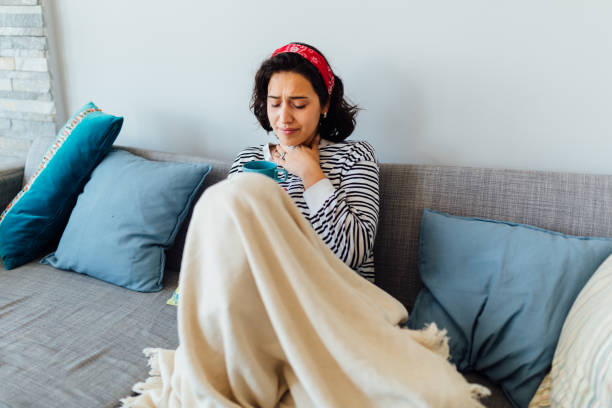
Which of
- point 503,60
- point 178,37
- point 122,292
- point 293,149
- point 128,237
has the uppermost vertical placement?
point 178,37

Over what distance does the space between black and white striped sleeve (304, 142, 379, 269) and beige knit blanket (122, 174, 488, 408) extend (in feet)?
0.97

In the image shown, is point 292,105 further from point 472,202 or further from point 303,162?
point 472,202

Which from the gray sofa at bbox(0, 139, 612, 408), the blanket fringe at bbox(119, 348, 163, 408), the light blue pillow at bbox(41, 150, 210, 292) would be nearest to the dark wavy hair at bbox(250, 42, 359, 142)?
the gray sofa at bbox(0, 139, 612, 408)

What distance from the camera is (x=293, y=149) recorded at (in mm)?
1357

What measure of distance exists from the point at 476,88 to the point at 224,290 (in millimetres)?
1034

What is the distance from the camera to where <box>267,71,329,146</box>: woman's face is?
1316 mm

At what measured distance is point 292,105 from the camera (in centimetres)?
133

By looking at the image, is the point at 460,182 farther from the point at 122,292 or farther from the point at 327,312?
the point at 122,292

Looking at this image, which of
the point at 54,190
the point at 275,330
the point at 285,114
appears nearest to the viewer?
the point at 275,330

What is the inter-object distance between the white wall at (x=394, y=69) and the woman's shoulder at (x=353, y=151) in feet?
0.68

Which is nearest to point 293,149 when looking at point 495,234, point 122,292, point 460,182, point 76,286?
point 460,182

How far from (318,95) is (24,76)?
1.56 meters

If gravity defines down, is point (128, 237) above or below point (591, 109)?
below

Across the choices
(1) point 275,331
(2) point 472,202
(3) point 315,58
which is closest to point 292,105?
(3) point 315,58
